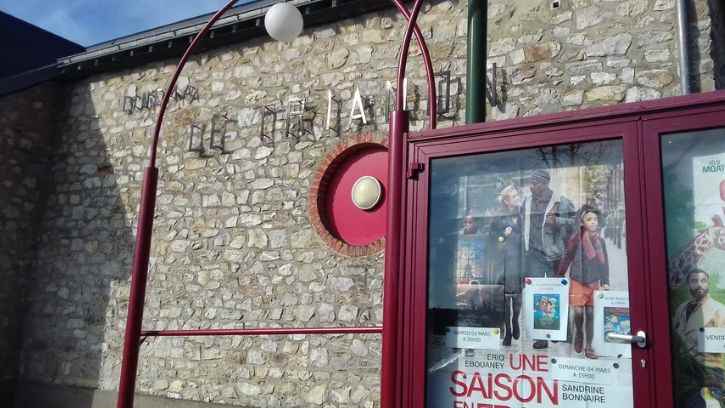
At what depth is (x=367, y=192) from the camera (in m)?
6.15

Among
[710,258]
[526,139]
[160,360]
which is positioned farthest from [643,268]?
[160,360]

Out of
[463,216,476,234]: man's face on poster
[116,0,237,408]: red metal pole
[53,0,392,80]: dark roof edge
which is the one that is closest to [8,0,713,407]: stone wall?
[53,0,392,80]: dark roof edge

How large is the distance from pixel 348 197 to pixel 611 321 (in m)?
4.15

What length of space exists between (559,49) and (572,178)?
3.30 meters

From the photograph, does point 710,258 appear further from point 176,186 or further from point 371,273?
point 176,186

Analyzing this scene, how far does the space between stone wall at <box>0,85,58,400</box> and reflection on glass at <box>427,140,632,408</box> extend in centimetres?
747

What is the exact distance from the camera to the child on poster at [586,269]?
2465mm

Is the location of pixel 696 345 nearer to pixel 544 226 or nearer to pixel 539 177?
pixel 544 226

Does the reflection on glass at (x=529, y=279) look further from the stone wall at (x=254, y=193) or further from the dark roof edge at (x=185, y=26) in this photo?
the dark roof edge at (x=185, y=26)

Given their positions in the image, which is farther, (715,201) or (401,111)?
(401,111)

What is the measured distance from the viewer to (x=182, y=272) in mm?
7160

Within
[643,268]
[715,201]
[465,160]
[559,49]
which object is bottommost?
[643,268]

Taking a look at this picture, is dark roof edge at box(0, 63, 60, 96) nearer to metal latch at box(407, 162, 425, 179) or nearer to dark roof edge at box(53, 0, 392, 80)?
dark roof edge at box(53, 0, 392, 80)

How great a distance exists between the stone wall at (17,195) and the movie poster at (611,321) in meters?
8.10
